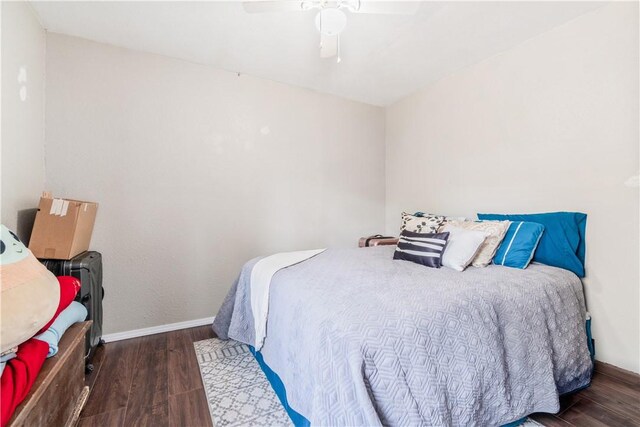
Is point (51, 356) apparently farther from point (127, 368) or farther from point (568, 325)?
point (568, 325)

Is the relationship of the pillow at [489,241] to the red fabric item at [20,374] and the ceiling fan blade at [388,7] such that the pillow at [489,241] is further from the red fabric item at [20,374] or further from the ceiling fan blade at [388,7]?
the red fabric item at [20,374]

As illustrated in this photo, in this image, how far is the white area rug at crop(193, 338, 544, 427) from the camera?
1.55 m

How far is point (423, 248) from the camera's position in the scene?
2170 millimetres

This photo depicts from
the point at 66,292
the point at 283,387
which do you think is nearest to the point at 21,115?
the point at 66,292

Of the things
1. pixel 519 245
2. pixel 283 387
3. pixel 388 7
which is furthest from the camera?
pixel 519 245

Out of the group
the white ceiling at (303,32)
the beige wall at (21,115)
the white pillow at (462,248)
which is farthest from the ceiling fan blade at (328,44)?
the beige wall at (21,115)

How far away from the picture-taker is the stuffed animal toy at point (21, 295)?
0.94 metres

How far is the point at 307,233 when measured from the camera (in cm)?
348

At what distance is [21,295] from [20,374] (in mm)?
250

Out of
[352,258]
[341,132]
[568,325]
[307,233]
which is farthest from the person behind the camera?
[341,132]

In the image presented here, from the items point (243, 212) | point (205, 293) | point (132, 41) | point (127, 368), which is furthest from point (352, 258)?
point (132, 41)

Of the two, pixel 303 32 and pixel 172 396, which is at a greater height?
pixel 303 32

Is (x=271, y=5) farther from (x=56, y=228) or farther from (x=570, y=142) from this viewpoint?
(x=570, y=142)

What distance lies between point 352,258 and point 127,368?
176cm
